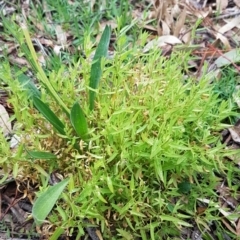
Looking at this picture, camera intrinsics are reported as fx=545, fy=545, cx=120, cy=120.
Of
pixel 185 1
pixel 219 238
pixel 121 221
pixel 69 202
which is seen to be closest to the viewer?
pixel 69 202

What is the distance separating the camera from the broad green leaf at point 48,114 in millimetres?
1563

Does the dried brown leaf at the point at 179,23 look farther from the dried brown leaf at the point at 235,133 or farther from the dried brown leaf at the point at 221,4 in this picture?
the dried brown leaf at the point at 235,133

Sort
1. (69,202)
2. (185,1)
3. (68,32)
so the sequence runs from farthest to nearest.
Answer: (185,1)
(68,32)
(69,202)

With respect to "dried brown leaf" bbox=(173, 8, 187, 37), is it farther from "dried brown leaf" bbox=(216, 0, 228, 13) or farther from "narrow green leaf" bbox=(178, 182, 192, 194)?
"narrow green leaf" bbox=(178, 182, 192, 194)

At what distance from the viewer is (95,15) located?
2381mm

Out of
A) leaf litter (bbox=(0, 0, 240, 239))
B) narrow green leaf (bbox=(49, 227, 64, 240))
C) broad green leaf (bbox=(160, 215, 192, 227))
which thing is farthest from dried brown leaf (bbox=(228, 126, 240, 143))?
narrow green leaf (bbox=(49, 227, 64, 240))

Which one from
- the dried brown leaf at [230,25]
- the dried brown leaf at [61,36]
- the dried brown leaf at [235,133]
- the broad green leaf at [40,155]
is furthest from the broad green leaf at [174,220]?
the dried brown leaf at [230,25]

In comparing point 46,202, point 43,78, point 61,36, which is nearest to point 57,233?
point 46,202

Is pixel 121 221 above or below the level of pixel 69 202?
below

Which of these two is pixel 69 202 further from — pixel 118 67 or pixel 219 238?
pixel 219 238

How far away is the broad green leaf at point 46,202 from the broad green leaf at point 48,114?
0.18m

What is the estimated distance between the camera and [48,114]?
1.58 metres

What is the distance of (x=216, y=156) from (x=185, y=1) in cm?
112

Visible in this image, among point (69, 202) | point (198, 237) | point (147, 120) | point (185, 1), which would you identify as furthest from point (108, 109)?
point (185, 1)
